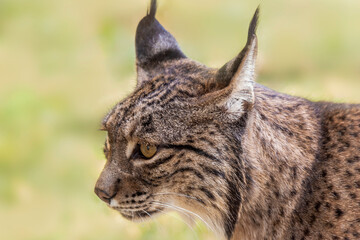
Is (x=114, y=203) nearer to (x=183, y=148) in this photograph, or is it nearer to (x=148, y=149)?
(x=148, y=149)

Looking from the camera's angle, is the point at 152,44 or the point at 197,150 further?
the point at 152,44

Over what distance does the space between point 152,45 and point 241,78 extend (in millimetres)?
1096

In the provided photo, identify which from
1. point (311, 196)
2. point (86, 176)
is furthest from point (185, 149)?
point (86, 176)

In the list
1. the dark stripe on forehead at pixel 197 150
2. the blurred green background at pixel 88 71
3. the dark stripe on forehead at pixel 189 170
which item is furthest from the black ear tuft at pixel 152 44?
the blurred green background at pixel 88 71

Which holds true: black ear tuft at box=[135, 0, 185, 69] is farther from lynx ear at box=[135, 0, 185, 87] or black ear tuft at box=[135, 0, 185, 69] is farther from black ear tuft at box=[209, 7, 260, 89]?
black ear tuft at box=[209, 7, 260, 89]

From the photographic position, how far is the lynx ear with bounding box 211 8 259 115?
12.4 feet

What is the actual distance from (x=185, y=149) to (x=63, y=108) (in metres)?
4.58

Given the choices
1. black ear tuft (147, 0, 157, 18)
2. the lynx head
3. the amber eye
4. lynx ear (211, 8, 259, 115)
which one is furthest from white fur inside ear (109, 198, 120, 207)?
black ear tuft (147, 0, 157, 18)

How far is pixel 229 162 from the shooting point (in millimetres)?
4035

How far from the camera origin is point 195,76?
4328 millimetres

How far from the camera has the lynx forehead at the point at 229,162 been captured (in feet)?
13.3

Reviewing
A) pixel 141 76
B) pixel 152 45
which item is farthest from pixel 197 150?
pixel 152 45

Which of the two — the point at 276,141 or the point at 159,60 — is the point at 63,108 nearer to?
the point at 159,60

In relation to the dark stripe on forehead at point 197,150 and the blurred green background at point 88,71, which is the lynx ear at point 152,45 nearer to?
the dark stripe on forehead at point 197,150
